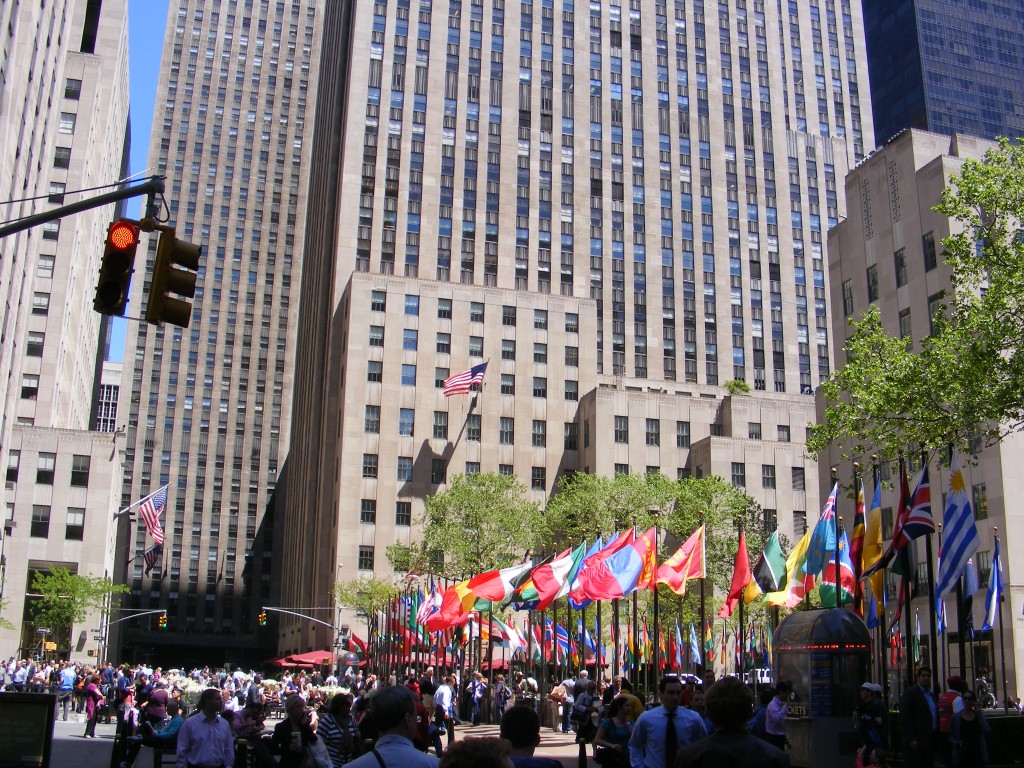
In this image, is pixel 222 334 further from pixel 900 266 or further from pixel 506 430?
pixel 900 266

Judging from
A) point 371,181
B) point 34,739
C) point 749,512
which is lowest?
point 34,739

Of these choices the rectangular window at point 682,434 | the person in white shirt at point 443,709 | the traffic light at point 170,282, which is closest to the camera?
the traffic light at point 170,282

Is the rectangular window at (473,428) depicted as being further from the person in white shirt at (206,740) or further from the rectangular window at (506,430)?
the person in white shirt at (206,740)

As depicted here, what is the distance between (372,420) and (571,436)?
17.3m

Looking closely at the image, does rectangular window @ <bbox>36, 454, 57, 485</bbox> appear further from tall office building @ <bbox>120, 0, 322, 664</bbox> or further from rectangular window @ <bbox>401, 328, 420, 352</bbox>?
tall office building @ <bbox>120, 0, 322, 664</bbox>

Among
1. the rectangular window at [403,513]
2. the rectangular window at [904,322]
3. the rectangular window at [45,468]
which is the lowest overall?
the rectangular window at [403,513]

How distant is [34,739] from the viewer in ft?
39.2

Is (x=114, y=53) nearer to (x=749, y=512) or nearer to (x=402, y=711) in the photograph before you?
(x=749, y=512)

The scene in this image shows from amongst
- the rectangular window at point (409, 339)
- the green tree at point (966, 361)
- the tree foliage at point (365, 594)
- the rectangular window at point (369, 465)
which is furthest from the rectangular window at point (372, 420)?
the green tree at point (966, 361)

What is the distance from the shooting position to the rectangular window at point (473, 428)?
299ft

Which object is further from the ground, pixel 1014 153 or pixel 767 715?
pixel 1014 153

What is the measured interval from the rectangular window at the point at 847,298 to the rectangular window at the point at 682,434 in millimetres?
32157

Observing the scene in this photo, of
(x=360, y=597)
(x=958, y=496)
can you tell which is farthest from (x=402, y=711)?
(x=360, y=597)

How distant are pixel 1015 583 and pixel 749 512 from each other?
77.0 ft
